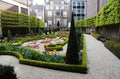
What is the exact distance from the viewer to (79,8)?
7569cm

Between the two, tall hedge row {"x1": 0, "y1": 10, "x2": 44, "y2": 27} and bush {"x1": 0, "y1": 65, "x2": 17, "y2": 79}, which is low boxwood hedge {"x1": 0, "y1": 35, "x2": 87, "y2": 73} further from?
tall hedge row {"x1": 0, "y1": 10, "x2": 44, "y2": 27}

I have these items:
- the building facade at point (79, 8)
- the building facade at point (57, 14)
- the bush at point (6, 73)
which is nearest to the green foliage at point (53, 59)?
the bush at point (6, 73)

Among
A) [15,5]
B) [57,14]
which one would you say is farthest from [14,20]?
[57,14]

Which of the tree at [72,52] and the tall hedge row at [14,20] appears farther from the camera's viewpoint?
the tall hedge row at [14,20]

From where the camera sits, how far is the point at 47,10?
75.2 meters

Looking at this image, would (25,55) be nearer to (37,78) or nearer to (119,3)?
(37,78)

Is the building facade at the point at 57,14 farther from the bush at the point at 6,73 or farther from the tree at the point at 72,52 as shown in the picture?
the bush at the point at 6,73

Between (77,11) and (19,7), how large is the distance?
35.9m

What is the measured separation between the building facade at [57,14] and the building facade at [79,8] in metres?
2.27

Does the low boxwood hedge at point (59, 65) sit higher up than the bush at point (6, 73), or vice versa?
the bush at point (6, 73)

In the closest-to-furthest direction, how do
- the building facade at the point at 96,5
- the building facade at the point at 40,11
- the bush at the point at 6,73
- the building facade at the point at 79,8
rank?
1. the bush at the point at 6,73
2. the building facade at the point at 96,5
3. the building facade at the point at 40,11
4. the building facade at the point at 79,8

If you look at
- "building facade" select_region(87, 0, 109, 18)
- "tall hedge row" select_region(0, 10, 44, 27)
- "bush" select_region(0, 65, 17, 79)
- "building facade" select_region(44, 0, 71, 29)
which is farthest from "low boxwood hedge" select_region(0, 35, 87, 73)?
"building facade" select_region(44, 0, 71, 29)

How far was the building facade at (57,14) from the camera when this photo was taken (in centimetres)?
7459

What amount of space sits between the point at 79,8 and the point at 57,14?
7913 mm
